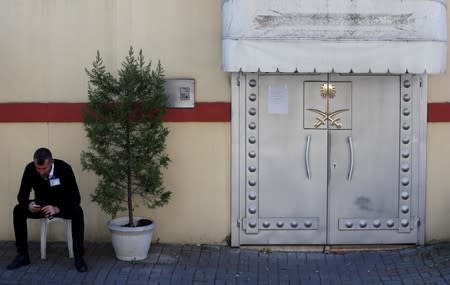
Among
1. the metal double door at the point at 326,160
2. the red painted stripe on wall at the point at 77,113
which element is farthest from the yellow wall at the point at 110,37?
the metal double door at the point at 326,160

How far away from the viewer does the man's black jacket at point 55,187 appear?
7074mm

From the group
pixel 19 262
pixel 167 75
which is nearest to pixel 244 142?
pixel 167 75

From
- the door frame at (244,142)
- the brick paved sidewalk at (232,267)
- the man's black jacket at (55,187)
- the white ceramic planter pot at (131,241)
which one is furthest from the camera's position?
the door frame at (244,142)

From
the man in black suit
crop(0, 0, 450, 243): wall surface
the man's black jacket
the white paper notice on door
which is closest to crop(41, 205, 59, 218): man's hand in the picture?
the man in black suit

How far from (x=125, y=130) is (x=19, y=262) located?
161 centimetres

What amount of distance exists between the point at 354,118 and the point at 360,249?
1.40 metres

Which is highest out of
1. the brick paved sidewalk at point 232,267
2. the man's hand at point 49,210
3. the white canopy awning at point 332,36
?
the white canopy awning at point 332,36

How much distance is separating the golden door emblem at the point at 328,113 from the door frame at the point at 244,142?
713mm

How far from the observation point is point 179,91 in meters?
7.65

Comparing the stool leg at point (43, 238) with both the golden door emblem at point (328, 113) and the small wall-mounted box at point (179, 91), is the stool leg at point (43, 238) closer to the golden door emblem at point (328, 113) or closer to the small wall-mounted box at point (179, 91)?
the small wall-mounted box at point (179, 91)

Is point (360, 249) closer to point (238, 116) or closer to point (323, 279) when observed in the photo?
point (323, 279)

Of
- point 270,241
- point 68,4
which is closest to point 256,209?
point 270,241

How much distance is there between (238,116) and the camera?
765 cm

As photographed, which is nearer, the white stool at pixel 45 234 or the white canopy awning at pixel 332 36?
the white canopy awning at pixel 332 36
